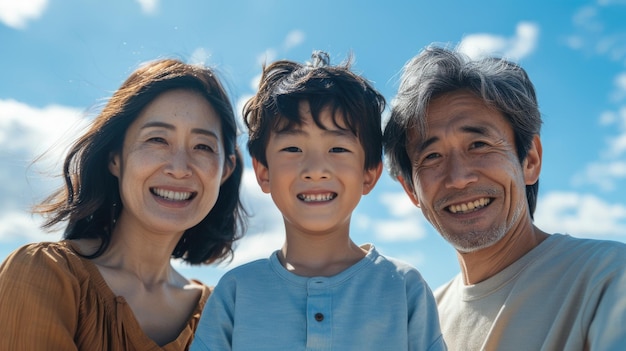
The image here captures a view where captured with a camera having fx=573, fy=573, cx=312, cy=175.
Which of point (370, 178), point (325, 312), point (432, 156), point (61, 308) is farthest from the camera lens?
point (432, 156)

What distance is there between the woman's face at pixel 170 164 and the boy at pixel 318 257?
50 cm

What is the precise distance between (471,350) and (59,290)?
7.06ft

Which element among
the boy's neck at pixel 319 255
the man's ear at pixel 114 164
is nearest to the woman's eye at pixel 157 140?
the man's ear at pixel 114 164

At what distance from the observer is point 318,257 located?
9.23 feet

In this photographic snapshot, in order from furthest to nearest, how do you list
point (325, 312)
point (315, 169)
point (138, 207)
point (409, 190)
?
point (409, 190), point (138, 207), point (315, 169), point (325, 312)

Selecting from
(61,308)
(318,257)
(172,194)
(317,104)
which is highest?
(317,104)

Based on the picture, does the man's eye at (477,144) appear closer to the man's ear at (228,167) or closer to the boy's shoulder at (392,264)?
→ the boy's shoulder at (392,264)

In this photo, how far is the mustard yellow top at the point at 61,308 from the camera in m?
2.78

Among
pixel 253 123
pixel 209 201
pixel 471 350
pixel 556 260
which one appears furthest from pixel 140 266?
pixel 556 260

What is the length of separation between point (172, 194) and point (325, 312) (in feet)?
4.70

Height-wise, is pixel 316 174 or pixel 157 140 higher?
pixel 157 140

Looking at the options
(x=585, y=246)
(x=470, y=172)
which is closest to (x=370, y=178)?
(x=470, y=172)

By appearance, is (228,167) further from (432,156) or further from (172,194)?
(432,156)

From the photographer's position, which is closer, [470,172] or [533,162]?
[470,172]
